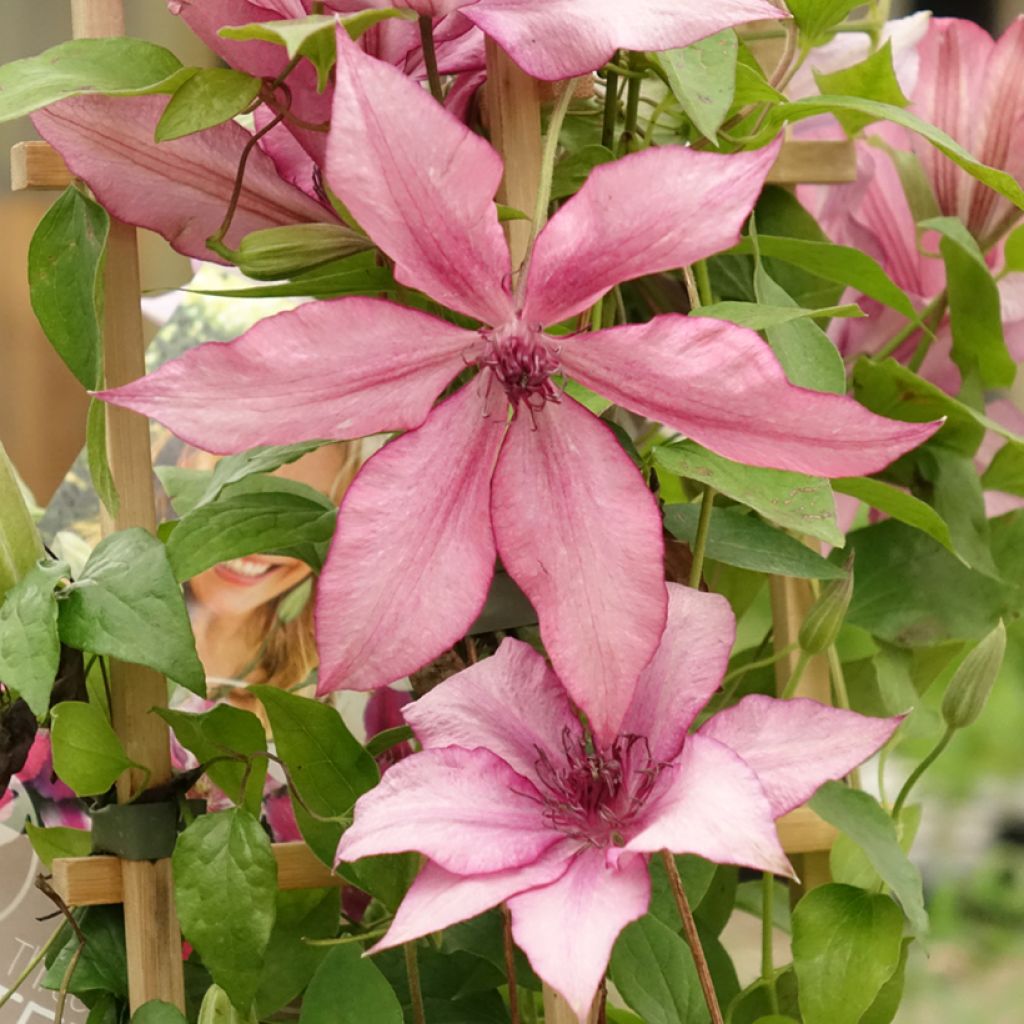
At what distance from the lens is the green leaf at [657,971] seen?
0.39 m

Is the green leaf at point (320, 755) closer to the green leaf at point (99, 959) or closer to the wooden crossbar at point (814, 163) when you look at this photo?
the green leaf at point (99, 959)

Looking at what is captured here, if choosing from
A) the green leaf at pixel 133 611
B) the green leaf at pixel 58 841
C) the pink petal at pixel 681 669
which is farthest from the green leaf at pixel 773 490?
the green leaf at pixel 58 841

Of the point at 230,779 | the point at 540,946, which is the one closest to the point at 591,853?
the point at 540,946

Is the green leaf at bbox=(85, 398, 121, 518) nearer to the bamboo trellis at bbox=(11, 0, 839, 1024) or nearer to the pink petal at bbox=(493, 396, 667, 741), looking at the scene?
the bamboo trellis at bbox=(11, 0, 839, 1024)

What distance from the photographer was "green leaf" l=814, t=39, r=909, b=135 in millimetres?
434

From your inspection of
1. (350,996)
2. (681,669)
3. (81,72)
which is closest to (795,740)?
(681,669)

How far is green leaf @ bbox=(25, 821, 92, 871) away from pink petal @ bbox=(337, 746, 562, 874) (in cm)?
18

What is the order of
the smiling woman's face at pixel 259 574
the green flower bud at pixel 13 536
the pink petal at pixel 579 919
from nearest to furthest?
the pink petal at pixel 579 919 < the green flower bud at pixel 13 536 < the smiling woman's face at pixel 259 574

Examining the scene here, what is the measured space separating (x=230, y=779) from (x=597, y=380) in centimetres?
18

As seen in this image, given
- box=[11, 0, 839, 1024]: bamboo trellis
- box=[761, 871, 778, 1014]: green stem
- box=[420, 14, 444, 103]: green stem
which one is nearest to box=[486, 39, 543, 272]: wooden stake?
box=[420, 14, 444, 103]: green stem

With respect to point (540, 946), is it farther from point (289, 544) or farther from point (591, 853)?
point (289, 544)

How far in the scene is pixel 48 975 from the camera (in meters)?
0.42

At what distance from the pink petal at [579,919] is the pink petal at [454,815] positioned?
1cm

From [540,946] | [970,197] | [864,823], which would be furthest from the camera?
[970,197]
